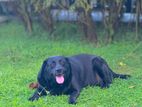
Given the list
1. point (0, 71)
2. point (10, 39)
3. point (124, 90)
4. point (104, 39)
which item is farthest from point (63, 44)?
point (124, 90)

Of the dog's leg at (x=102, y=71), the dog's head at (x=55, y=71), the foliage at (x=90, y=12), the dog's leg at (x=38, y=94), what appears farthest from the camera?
the foliage at (x=90, y=12)

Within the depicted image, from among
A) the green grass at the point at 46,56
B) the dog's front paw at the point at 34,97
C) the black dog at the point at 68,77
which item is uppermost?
the black dog at the point at 68,77

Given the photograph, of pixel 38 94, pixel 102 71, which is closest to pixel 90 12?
pixel 102 71

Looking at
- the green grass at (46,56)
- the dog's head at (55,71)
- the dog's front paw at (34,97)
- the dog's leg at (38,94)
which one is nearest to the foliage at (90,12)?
the green grass at (46,56)

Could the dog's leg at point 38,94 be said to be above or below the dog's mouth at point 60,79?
below

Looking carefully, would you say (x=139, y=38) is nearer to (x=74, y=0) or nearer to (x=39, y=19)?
(x=74, y=0)

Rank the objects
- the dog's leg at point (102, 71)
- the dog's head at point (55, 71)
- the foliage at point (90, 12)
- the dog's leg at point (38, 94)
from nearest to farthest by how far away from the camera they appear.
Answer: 1. the dog's head at point (55, 71)
2. the dog's leg at point (38, 94)
3. the dog's leg at point (102, 71)
4. the foliage at point (90, 12)

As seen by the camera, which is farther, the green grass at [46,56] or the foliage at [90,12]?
the foliage at [90,12]

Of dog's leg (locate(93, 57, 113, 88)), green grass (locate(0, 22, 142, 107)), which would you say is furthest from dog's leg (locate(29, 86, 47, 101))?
dog's leg (locate(93, 57, 113, 88))

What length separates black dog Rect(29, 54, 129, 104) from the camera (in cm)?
665

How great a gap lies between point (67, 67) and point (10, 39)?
5.63 meters

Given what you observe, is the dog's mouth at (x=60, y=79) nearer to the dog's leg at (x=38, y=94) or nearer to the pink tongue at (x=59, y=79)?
the pink tongue at (x=59, y=79)

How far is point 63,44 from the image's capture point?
437 inches

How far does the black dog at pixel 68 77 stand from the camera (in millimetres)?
6648
